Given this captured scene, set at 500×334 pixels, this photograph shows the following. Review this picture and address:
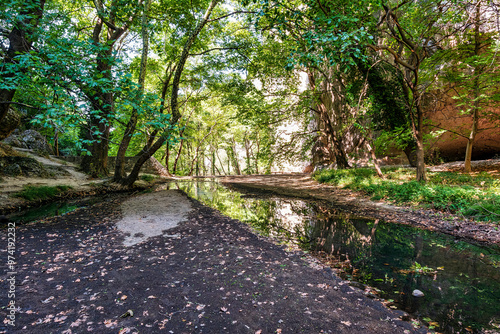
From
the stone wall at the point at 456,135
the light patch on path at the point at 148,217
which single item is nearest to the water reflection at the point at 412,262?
the light patch on path at the point at 148,217

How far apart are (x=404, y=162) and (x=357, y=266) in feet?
59.8

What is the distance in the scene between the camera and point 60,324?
7.82 ft

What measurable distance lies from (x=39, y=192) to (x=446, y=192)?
1562cm

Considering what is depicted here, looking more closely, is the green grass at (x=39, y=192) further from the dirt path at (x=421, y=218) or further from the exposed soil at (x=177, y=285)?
the dirt path at (x=421, y=218)

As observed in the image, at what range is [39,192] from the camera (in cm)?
909

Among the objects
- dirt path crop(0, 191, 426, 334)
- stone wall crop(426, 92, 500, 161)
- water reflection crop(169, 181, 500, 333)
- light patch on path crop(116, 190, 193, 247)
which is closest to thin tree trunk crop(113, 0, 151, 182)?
light patch on path crop(116, 190, 193, 247)

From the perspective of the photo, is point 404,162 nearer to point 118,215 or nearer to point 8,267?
point 118,215

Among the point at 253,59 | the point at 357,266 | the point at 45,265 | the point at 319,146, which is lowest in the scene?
the point at 357,266

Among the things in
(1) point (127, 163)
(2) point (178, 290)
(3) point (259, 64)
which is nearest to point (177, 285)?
(2) point (178, 290)

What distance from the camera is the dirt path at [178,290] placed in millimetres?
2457

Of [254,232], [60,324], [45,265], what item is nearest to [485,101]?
[254,232]

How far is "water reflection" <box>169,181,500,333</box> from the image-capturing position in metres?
2.78

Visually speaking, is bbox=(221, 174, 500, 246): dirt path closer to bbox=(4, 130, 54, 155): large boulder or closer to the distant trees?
the distant trees

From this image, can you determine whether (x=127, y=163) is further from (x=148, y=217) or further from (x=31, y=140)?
(x=148, y=217)
